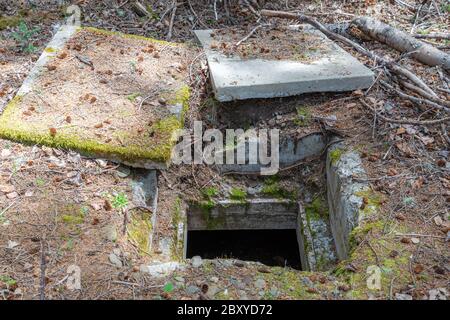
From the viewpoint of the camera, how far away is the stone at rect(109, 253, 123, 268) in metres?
2.76

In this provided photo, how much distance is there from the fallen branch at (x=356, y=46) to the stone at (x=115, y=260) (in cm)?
→ 296

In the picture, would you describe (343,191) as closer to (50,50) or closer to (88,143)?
(88,143)

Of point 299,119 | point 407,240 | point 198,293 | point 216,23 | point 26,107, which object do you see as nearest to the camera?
point 198,293

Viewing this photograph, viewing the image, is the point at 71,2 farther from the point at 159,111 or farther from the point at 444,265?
the point at 444,265

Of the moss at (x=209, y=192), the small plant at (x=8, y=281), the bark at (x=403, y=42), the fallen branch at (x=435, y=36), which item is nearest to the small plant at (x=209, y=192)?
the moss at (x=209, y=192)

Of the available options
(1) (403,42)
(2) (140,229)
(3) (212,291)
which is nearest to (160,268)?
(3) (212,291)

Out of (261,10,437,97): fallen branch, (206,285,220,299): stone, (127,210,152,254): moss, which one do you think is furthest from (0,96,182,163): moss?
(261,10,437,97): fallen branch

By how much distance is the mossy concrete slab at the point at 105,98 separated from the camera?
3461mm

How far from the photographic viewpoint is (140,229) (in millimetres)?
3221

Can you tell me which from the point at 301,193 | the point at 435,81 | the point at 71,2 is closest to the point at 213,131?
the point at 301,193

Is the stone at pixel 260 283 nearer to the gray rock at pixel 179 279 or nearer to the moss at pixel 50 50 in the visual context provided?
the gray rock at pixel 179 279

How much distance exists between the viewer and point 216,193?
159 inches

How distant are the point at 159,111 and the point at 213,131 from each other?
0.57 meters

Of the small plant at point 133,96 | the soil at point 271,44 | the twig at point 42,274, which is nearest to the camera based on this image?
the twig at point 42,274
